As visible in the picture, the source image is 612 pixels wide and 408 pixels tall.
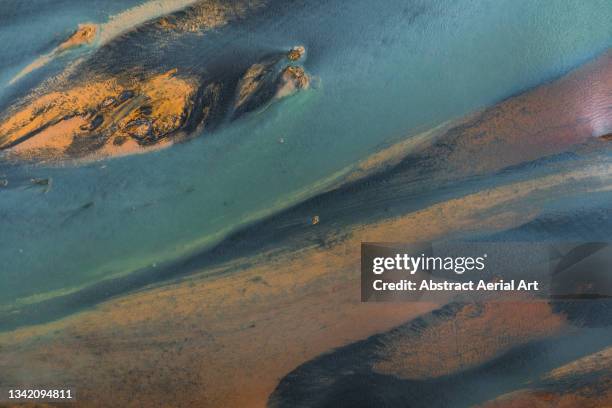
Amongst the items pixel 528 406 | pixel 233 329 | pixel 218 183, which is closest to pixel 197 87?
pixel 218 183

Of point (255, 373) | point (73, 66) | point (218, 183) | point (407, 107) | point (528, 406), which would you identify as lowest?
point (528, 406)

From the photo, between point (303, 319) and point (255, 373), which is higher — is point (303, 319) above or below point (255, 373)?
above

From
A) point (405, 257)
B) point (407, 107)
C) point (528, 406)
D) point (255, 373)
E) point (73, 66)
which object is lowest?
point (528, 406)

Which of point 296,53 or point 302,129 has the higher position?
point 296,53

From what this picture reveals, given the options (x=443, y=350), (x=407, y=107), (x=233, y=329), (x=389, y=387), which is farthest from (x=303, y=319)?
(x=407, y=107)

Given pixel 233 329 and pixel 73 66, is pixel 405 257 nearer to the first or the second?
pixel 233 329

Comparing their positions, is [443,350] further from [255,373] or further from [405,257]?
[255,373]
